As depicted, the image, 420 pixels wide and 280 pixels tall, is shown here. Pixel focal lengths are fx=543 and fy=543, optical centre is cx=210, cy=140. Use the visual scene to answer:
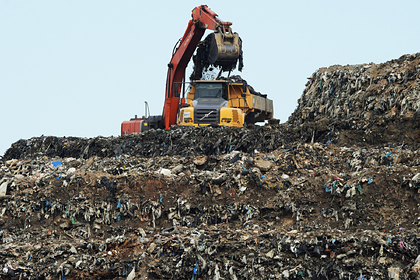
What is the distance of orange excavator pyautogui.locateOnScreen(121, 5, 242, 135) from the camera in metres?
15.9

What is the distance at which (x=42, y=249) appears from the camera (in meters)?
8.91

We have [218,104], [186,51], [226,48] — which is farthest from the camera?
[186,51]

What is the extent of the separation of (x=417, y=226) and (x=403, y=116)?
20.7ft

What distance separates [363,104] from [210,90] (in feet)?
15.3

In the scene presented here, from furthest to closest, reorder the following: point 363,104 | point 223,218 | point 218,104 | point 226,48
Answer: point 218,104, point 363,104, point 226,48, point 223,218

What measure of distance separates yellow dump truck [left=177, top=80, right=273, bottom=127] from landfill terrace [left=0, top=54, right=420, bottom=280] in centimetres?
97

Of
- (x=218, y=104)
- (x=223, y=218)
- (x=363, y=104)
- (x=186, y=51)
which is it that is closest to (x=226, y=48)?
(x=218, y=104)

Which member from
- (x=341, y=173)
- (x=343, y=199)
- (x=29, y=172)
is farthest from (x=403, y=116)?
(x=29, y=172)

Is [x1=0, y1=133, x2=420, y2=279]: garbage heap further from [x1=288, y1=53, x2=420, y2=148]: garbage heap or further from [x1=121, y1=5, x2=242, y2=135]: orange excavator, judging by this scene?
[x1=121, y1=5, x2=242, y2=135]: orange excavator

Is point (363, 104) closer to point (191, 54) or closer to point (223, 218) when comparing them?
point (191, 54)

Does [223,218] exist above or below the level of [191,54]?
below

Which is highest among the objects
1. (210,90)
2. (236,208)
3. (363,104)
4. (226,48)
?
(226,48)

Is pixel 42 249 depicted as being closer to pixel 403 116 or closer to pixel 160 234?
pixel 160 234

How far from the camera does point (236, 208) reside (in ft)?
33.2
